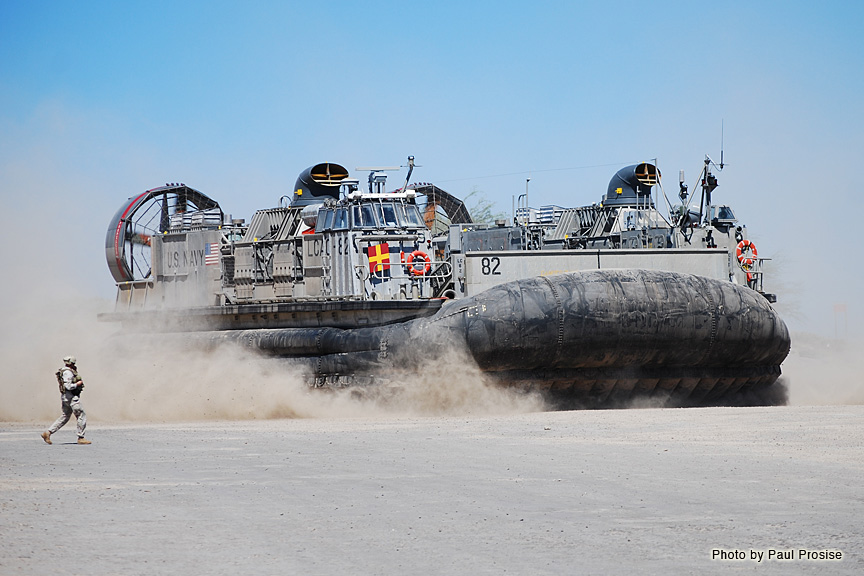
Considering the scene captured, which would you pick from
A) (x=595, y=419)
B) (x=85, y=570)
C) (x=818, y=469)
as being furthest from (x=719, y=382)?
(x=85, y=570)

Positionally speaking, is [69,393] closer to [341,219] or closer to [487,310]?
[487,310]

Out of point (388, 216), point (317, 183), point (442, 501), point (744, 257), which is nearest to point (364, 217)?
point (388, 216)

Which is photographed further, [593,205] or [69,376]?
[593,205]

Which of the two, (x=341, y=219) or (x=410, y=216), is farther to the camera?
(x=410, y=216)

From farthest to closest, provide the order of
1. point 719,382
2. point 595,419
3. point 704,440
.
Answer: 1. point 719,382
2. point 595,419
3. point 704,440

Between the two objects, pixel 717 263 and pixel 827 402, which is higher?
pixel 717 263

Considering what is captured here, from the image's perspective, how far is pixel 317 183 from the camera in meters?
15.4

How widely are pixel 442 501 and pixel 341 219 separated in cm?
829

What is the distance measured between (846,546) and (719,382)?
786cm

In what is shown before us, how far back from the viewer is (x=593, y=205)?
20.1 meters

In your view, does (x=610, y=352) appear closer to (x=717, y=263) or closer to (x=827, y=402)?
(x=717, y=263)

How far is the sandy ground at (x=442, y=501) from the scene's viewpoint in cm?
392

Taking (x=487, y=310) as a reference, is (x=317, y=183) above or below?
above

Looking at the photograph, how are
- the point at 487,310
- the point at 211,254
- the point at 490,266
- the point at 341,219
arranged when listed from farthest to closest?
the point at 211,254, the point at 341,219, the point at 490,266, the point at 487,310
